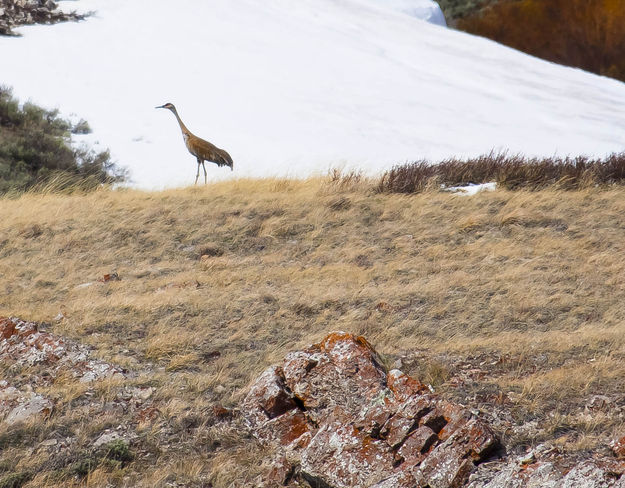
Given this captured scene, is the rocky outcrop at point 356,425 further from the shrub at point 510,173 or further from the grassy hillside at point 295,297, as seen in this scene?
the shrub at point 510,173

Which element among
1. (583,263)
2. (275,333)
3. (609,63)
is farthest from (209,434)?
(609,63)

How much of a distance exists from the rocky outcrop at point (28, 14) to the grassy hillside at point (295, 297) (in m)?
8.03

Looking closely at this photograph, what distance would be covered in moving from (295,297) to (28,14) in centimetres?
1398

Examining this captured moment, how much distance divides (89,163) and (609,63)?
15.6m

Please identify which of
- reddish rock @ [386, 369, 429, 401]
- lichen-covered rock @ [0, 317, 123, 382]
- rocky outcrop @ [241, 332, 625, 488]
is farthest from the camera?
lichen-covered rock @ [0, 317, 123, 382]

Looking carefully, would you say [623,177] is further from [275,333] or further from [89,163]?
[89,163]

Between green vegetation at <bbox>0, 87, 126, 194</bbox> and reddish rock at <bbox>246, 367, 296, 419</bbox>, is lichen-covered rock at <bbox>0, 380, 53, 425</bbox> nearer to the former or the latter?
reddish rock at <bbox>246, 367, 296, 419</bbox>

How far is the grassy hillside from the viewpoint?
5.56 meters

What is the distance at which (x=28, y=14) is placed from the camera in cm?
1844

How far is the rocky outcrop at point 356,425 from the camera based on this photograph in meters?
4.77

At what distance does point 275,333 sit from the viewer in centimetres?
729

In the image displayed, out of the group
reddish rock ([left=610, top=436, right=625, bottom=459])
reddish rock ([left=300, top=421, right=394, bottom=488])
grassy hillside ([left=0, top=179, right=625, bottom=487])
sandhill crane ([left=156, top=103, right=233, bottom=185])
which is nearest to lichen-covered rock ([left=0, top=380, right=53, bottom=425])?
grassy hillside ([left=0, top=179, right=625, bottom=487])

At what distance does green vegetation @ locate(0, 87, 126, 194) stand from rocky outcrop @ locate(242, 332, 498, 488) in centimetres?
859

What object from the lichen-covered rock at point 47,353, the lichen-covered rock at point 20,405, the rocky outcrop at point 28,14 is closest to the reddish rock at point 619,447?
the lichen-covered rock at point 47,353
